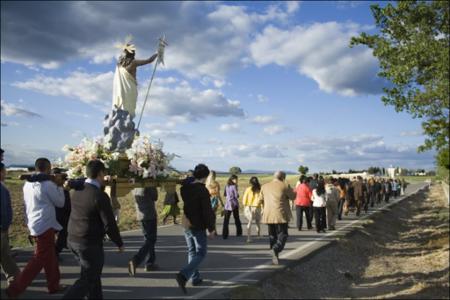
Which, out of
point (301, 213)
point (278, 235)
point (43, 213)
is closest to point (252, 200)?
point (278, 235)

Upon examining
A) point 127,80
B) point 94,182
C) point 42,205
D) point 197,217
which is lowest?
point 197,217

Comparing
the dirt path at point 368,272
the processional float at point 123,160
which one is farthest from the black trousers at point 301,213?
the processional float at point 123,160

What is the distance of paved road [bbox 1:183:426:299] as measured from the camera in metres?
7.13

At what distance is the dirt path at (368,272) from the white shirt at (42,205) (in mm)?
3357

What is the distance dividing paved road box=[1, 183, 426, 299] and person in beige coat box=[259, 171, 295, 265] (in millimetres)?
527

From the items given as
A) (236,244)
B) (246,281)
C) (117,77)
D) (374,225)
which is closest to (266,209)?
(246,281)

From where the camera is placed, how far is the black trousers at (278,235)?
9.30m

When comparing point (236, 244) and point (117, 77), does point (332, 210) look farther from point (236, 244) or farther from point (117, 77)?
point (117, 77)

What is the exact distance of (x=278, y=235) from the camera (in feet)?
30.6

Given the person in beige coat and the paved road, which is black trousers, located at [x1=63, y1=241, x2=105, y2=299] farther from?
the person in beige coat

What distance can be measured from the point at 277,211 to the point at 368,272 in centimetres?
456

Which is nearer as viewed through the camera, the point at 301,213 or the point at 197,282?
the point at 197,282

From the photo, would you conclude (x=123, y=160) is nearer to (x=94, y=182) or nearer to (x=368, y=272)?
(x=94, y=182)

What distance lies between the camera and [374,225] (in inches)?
779
